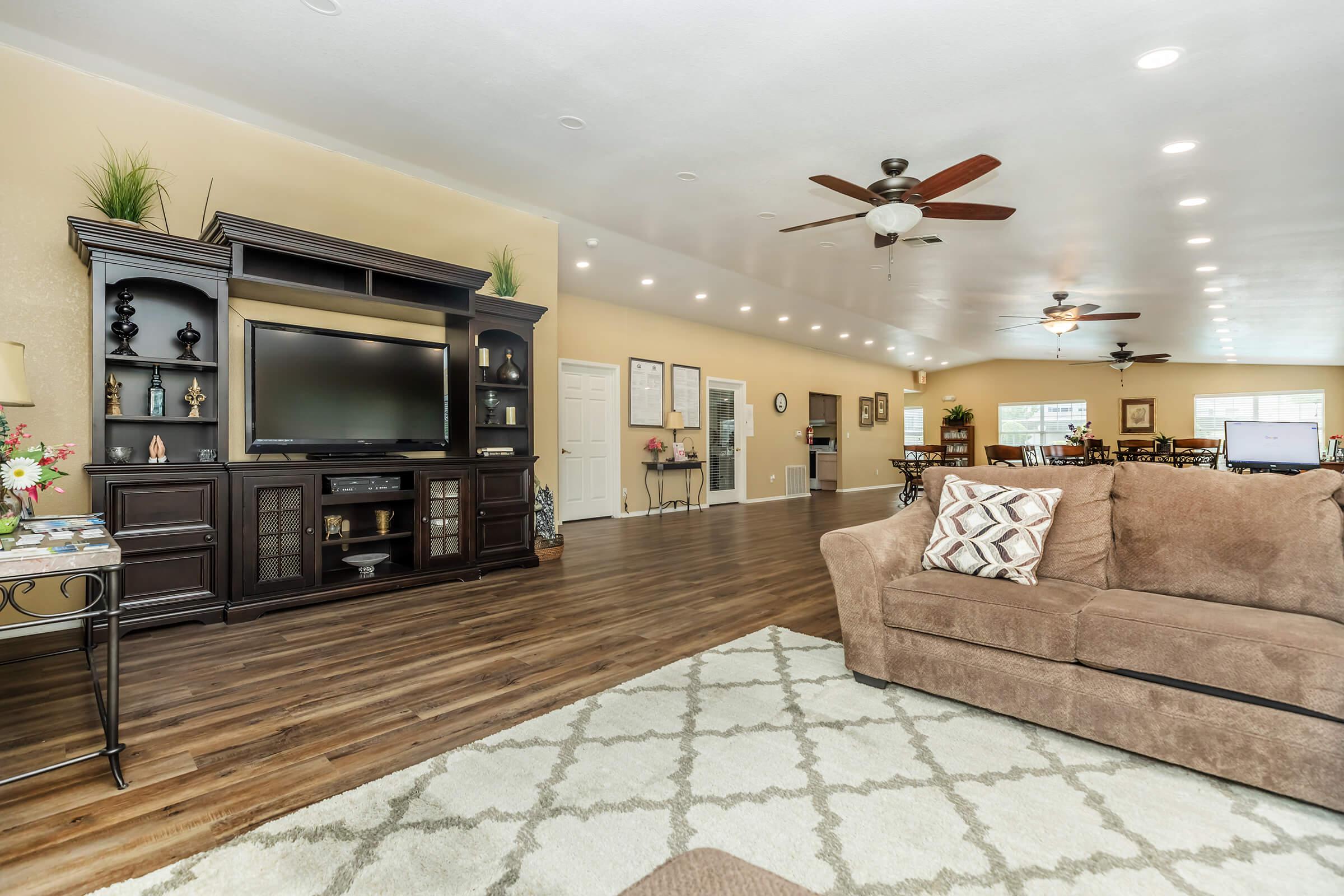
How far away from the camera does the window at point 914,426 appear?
1575 centimetres

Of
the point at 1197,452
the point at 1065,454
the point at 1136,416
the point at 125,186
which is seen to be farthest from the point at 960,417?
the point at 125,186

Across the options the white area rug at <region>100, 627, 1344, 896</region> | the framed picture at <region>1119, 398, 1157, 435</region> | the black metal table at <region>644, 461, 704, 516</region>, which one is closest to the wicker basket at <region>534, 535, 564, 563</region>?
the white area rug at <region>100, 627, 1344, 896</region>

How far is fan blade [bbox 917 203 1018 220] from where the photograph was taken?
3758 mm

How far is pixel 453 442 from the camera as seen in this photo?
462cm

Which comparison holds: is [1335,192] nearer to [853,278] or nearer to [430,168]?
[853,278]

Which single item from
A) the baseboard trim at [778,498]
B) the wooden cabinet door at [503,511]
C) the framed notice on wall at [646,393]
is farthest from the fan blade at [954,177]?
the baseboard trim at [778,498]

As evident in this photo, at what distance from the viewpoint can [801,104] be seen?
342cm

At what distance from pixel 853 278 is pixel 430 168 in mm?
4467

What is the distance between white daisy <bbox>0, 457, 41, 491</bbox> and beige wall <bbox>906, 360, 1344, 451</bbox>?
49.9 feet

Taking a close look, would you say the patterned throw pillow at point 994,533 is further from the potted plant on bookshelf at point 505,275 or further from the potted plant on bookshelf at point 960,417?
the potted plant on bookshelf at point 960,417

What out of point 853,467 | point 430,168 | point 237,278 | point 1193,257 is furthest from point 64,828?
point 853,467

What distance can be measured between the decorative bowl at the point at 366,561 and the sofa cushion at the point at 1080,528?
3649mm

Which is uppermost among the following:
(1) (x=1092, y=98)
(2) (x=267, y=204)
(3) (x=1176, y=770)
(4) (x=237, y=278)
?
(1) (x=1092, y=98)

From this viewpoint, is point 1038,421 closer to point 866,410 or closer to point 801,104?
point 866,410
